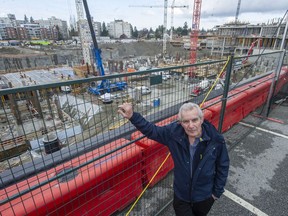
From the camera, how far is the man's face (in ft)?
5.55

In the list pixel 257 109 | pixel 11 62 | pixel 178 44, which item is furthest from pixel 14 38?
pixel 257 109

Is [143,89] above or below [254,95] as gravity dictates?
above

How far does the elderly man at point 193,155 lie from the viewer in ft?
5.60

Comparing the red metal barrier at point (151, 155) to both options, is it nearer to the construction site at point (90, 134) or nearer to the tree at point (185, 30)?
the construction site at point (90, 134)

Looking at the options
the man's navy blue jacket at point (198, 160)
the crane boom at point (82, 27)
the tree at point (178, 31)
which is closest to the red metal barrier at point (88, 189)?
the man's navy blue jacket at point (198, 160)

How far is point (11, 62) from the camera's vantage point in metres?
53.2

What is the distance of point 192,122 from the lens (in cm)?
169

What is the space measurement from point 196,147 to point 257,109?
5.63 m

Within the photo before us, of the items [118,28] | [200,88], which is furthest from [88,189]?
[118,28]

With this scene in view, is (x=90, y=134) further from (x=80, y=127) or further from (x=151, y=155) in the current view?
(x=151, y=155)

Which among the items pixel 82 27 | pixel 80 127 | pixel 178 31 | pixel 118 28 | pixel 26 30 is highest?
pixel 118 28

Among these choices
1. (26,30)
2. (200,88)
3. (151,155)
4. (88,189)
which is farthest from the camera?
(26,30)

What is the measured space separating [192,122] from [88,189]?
4.63 feet

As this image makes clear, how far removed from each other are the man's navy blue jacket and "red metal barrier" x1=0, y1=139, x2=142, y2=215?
1.96ft
